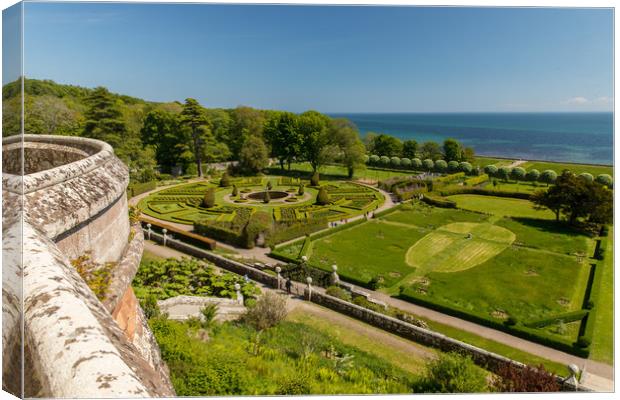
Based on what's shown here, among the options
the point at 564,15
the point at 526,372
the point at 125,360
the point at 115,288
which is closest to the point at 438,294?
the point at 526,372

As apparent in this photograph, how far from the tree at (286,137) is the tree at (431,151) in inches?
624

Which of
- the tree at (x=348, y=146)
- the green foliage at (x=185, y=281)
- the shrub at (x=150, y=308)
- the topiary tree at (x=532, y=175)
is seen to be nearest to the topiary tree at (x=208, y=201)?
the green foliage at (x=185, y=281)

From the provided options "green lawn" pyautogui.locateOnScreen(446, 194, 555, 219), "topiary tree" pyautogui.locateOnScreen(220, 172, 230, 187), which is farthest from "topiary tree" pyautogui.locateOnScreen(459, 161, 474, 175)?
"topiary tree" pyautogui.locateOnScreen(220, 172, 230, 187)

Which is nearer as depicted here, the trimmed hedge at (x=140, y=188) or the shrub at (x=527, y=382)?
the shrub at (x=527, y=382)

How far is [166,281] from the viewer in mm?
18062

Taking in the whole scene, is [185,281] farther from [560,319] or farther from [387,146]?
[387,146]

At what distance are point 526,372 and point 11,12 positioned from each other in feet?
Answer: 40.3

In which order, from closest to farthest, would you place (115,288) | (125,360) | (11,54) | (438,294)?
(125,360) < (115,288) < (11,54) < (438,294)

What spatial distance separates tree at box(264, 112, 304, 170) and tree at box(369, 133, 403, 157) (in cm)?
1238

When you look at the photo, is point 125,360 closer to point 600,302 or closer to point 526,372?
point 526,372

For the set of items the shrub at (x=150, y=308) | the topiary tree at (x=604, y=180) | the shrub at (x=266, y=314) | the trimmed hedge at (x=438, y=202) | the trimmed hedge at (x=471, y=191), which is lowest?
the shrub at (x=266, y=314)

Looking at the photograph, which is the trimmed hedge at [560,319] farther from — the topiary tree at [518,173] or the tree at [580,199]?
the topiary tree at [518,173]

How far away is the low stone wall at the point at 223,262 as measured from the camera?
740 inches

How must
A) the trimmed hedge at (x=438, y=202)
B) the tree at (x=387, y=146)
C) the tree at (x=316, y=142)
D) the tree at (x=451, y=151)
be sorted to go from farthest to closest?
1. the tree at (x=387, y=146)
2. the tree at (x=451, y=151)
3. the tree at (x=316, y=142)
4. the trimmed hedge at (x=438, y=202)
